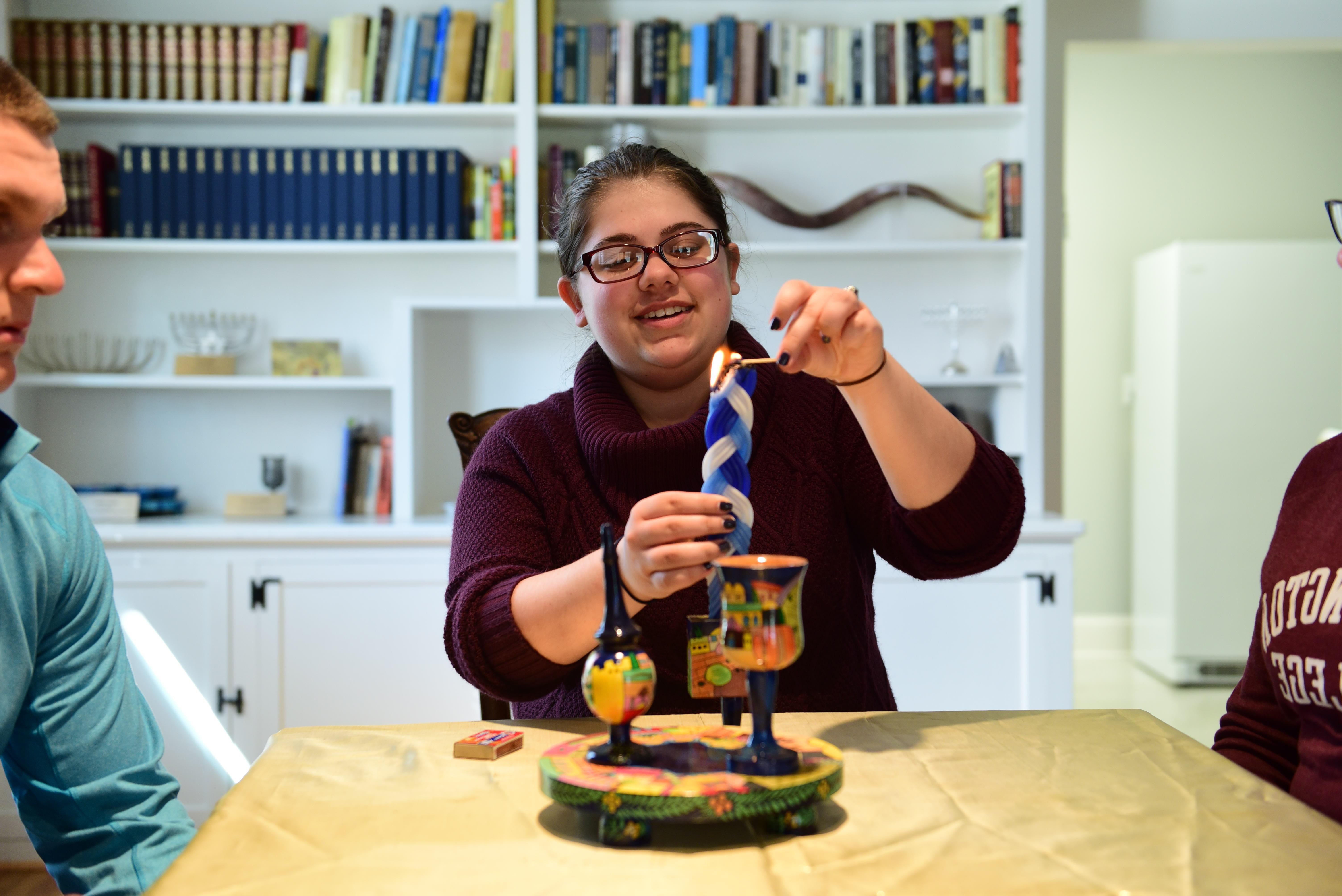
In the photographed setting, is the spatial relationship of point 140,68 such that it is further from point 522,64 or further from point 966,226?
point 966,226

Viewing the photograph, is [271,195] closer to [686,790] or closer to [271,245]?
[271,245]

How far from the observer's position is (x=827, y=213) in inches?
132

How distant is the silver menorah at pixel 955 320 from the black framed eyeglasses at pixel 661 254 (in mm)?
1974

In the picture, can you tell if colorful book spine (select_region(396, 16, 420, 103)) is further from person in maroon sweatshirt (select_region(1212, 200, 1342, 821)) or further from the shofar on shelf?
person in maroon sweatshirt (select_region(1212, 200, 1342, 821))

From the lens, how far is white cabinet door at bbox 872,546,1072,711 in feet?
9.32

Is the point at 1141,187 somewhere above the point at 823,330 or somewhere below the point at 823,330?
→ above

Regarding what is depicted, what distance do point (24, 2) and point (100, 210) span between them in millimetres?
744

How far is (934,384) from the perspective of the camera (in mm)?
3262

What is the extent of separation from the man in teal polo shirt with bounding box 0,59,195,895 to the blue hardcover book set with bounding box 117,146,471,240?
2.25 metres

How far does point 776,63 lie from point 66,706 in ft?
9.06

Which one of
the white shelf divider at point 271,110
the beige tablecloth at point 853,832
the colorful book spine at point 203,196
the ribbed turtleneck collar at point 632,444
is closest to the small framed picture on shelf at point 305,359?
the colorful book spine at point 203,196

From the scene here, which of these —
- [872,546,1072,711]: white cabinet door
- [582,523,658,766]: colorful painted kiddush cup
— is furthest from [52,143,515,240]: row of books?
[582,523,658,766]: colorful painted kiddush cup

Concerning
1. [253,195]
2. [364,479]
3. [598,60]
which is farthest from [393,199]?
[364,479]

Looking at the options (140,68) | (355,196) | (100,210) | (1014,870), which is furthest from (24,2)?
(1014,870)
